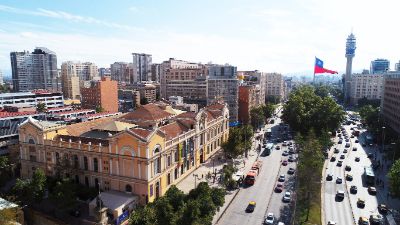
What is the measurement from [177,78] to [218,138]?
343 feet

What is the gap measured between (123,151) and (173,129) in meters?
14.7

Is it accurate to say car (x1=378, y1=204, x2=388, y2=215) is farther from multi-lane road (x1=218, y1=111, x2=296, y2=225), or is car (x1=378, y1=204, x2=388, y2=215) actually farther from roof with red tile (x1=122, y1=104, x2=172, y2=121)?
roof with red tile (x1=122, y1=104, x2=172, y2=121)

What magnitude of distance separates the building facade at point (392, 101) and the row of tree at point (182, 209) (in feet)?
259

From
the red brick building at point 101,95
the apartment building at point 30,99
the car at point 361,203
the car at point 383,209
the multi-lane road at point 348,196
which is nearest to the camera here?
the multi-lane road at point 348,196

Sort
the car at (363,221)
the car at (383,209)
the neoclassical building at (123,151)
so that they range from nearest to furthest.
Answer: the car at (363,221) < the car at (383,209) < the neoclassical building at (123,151)

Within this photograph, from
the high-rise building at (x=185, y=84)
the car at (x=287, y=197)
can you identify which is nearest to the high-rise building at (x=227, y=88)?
the high-rise building at (x=185, y=84)

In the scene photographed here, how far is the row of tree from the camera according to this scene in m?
40.4

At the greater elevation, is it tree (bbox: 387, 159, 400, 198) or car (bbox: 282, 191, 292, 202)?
tree (bbox: 387, 159, 400, 198)

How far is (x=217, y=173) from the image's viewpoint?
71500 millimetres

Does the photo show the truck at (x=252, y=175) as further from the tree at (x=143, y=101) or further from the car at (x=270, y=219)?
the tree at (x=143, y=101)

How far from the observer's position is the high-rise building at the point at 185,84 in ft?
537

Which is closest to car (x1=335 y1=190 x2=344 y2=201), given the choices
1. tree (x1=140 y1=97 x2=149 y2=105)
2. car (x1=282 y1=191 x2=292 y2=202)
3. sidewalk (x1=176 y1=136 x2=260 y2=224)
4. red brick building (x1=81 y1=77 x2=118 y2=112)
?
car (x1=282 y1=191 x2=292 y2=202)

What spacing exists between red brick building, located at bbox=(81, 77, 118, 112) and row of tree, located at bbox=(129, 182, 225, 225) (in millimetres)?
110801

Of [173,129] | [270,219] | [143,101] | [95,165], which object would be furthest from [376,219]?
[143,101]
